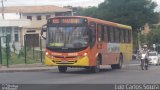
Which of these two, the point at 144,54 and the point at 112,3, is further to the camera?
the point at 112,3

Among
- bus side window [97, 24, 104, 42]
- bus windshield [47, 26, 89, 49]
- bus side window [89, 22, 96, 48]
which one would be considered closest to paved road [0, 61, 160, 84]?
bus windshield [47, 26, 89, 49]

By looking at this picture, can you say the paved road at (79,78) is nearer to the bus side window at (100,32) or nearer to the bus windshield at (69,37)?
the bus windshield at (69,37)

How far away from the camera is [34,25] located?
10069cm

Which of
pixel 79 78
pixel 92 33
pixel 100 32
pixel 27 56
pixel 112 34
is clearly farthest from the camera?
pixel 27 56

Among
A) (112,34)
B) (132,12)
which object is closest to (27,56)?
(112,34)

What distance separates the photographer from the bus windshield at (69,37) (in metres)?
28.7

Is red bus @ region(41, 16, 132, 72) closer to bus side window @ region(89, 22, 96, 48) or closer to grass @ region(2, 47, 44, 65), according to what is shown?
bus side window @ region(89, 22, 96, 48)

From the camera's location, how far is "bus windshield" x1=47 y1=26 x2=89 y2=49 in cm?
2867

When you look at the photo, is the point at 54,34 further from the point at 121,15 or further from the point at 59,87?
the point at 121,15

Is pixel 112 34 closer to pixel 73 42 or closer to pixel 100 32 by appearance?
pixel 100 32

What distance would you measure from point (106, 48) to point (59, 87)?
16.3 m

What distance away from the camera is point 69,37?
94.3 ft

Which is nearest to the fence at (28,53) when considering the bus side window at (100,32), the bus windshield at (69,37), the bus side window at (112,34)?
the bus side window at (112,34)

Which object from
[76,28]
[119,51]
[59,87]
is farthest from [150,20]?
[59,87]
